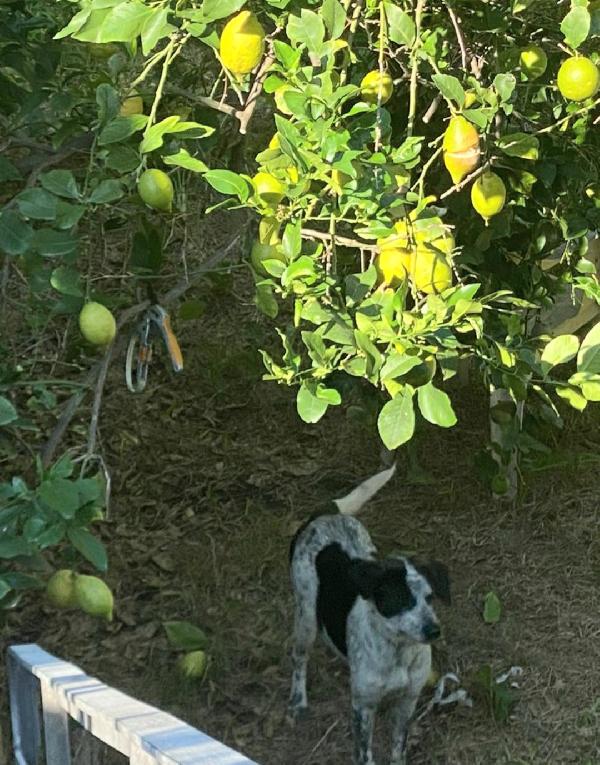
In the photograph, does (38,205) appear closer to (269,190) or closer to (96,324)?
(96,324)

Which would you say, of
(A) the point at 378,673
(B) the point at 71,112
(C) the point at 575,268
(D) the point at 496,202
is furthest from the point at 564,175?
(A) the point at 378,673

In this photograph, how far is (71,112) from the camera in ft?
6.10

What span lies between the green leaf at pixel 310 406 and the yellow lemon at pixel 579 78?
0.50 metres

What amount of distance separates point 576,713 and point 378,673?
527mm

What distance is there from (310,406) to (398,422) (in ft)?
0.45

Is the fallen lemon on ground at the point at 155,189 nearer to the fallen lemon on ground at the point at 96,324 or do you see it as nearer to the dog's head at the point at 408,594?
the fallen lemon on ground at the point at 96,324

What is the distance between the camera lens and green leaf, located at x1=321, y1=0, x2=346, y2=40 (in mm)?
1078

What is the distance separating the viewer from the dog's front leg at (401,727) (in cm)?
219

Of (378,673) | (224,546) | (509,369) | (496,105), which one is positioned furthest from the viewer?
(224,546)

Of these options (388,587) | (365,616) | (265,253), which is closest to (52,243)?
(265,253)

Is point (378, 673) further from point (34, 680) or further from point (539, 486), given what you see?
point (539, 486)

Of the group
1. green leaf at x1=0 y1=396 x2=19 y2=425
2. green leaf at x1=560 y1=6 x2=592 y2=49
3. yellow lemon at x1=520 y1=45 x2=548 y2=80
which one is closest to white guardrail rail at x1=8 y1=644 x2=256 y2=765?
green leaf at x1=0 y1=396 x2=19 y2=425

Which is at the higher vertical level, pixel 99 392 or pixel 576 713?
pixel 99 392

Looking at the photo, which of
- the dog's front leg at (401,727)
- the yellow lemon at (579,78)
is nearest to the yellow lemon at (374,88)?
the yellow lemon at (579,78)
